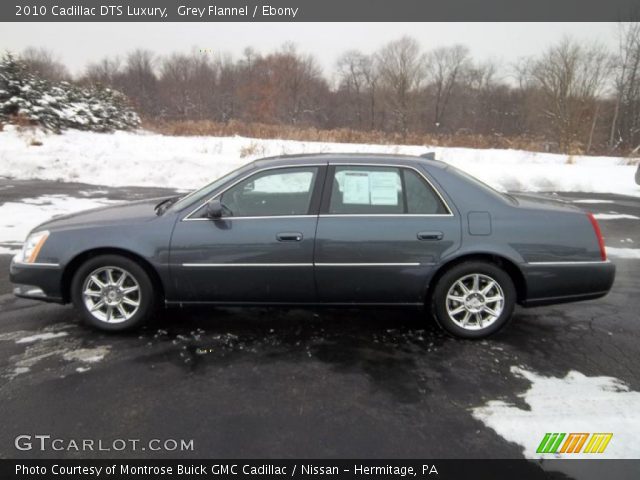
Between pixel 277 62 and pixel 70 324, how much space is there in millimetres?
56857

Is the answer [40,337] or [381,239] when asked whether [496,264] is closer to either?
[381,239]

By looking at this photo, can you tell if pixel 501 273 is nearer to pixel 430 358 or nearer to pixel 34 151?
pixel 430 358

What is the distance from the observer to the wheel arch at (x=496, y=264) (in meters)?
3.59

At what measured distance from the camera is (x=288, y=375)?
3123mm

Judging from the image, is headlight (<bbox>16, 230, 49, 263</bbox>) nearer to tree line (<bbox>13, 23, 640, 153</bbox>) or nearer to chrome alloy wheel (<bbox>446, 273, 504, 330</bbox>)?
chrome alloy wheel (<bbox>446, 273, 504, 330</bbox>)

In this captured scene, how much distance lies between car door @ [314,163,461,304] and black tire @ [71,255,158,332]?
146 cm

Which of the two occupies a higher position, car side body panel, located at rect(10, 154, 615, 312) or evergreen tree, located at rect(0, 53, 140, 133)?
evergreen tree, located at rect(0, 53, 140, 133)

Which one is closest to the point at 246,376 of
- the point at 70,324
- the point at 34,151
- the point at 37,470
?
the point at 37,470

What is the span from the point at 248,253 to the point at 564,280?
2.62m

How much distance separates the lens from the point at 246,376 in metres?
3.10

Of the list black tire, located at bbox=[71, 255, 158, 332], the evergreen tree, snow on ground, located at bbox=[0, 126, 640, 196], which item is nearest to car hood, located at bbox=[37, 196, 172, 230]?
black tire, located at bbox=[71, 255, 158, 332]

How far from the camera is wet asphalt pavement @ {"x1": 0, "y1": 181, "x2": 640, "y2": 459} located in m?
2.48

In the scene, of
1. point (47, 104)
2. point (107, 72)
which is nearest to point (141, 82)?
point (107, 72)

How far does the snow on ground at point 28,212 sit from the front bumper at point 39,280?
2.79 m
